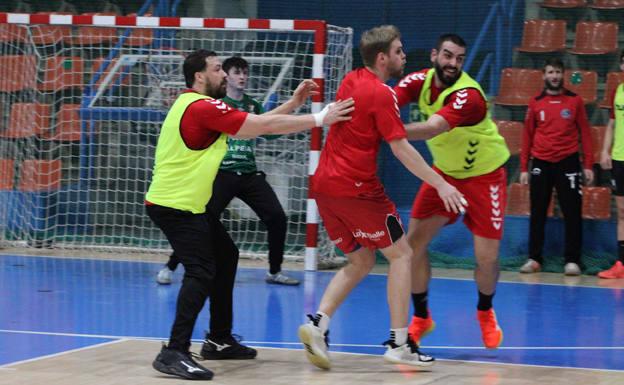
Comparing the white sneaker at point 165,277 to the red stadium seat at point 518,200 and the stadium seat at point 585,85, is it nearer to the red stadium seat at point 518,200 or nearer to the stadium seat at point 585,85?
the red stadium seat at point 518,200

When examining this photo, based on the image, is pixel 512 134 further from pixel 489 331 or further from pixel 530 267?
pixel 489 331

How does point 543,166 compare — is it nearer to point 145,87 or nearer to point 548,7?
point 548,7

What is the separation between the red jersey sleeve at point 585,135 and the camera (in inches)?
432

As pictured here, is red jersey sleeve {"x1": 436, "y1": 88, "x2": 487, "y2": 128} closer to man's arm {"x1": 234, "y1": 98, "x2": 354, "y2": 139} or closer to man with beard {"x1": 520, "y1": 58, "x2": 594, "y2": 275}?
man's arm {"x1": 234, "y1": 98, "x2": 354, "y2": 139}

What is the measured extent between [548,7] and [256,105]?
4807 mm

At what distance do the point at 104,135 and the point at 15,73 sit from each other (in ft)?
3.85

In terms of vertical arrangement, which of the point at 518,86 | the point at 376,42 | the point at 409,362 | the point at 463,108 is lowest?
the point at 409,362

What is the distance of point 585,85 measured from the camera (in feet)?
39.8

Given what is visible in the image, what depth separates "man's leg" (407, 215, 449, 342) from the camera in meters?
7.11

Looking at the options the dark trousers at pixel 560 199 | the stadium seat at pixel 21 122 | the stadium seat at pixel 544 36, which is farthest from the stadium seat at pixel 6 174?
the stadium seat at pixel 544 36

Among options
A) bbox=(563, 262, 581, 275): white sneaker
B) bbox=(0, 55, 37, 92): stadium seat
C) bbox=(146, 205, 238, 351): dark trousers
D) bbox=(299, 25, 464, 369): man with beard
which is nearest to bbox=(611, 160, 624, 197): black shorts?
bbox=(563, 262, 581, 275): white sneaker

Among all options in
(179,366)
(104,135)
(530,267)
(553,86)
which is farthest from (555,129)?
(179,366)

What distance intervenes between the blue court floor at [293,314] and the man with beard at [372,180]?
72 cm

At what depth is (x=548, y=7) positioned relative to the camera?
42.3 feet
